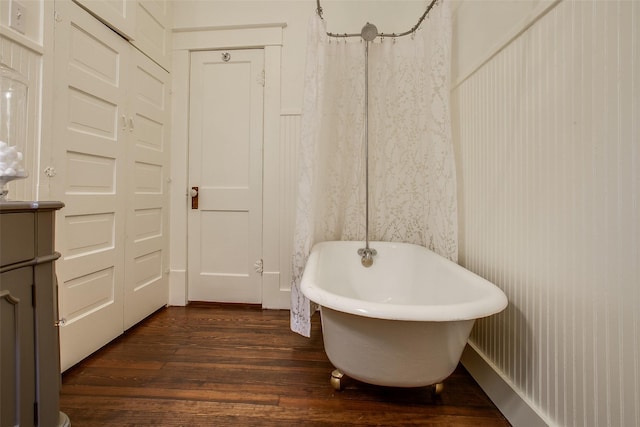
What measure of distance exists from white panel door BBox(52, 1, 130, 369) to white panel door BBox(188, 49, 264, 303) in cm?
52

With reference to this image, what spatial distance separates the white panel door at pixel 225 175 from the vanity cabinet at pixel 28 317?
3.98 feet

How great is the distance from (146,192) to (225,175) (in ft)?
1.69

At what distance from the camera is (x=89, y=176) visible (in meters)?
1.30

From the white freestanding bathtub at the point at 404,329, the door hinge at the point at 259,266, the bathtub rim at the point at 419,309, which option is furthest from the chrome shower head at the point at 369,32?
the door hinge at the point at 259,266

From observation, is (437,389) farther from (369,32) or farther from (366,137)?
(369,32)

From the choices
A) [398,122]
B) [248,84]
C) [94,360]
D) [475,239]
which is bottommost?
[94,360]

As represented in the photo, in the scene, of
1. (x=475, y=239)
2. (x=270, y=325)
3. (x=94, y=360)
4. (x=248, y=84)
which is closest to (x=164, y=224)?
(x=94, y=360)

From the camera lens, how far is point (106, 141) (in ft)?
4.54

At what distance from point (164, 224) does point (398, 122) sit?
5.74 feet

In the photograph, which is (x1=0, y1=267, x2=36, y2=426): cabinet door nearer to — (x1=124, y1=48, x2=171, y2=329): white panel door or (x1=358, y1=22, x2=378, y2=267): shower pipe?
(x1=124, y1=48, x2=171, y2=329): white panel door

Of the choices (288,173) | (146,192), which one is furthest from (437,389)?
(146,192)

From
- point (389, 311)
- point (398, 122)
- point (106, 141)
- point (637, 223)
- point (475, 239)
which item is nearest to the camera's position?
point (637, 223)

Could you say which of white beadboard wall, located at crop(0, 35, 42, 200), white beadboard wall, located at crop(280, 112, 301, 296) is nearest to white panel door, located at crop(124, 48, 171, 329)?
white beadboard wall, located at crop(0, 35, 42, 200)

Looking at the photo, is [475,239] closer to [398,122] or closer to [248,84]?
[398,122]
